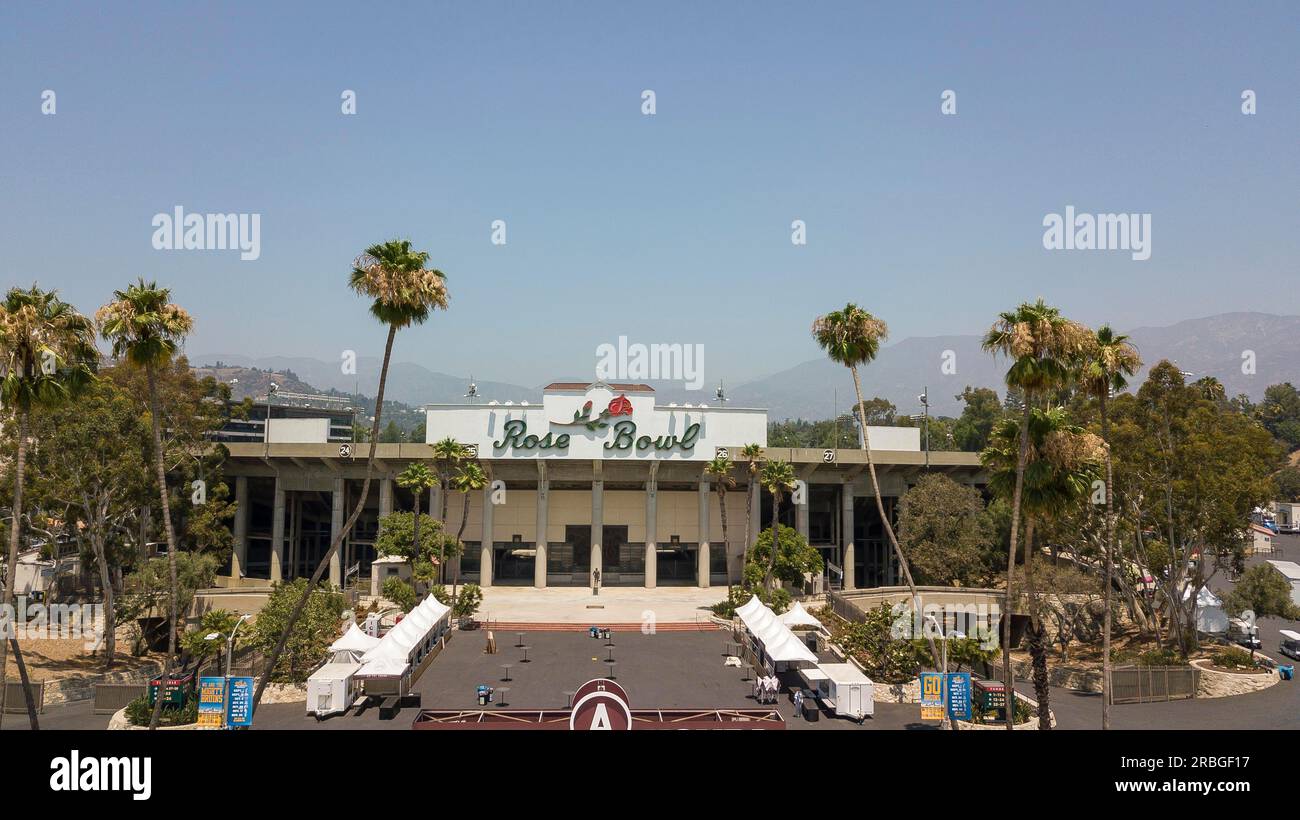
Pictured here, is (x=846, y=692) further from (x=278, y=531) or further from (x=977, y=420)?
(x=977, y=420)

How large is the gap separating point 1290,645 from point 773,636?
30016 millimetres

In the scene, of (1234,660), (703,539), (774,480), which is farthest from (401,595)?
(1234,660)

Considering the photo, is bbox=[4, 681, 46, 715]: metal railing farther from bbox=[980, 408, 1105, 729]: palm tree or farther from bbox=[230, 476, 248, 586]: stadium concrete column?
bbox=[980, 408, 1105, 729]: palm tree

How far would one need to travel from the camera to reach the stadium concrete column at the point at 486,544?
2709 inches

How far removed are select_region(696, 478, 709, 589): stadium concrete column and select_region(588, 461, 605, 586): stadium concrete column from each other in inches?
330

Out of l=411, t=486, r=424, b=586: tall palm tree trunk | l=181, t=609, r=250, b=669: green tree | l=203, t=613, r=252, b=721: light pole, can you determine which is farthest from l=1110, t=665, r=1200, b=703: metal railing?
l=411, t=486, r=424, b=586: tall palm tree trunk

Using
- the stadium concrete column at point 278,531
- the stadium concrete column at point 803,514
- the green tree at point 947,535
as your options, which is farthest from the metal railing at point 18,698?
the stadium concrete column at point 803,514

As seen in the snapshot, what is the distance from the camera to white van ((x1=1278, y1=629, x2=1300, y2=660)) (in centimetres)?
4425

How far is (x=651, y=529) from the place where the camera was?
69500 millimetres

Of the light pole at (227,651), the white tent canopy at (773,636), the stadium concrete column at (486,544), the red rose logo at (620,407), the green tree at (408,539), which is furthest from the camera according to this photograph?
the stadium concrete column at (486,544)

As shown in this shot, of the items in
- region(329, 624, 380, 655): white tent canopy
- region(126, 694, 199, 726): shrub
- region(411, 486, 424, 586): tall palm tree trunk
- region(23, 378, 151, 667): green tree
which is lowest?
region(126, 694, 199, 726): shrub

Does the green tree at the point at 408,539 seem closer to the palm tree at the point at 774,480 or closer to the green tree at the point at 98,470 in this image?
the green tree at the point at 98,470

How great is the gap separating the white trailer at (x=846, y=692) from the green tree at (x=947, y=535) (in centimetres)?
2820
